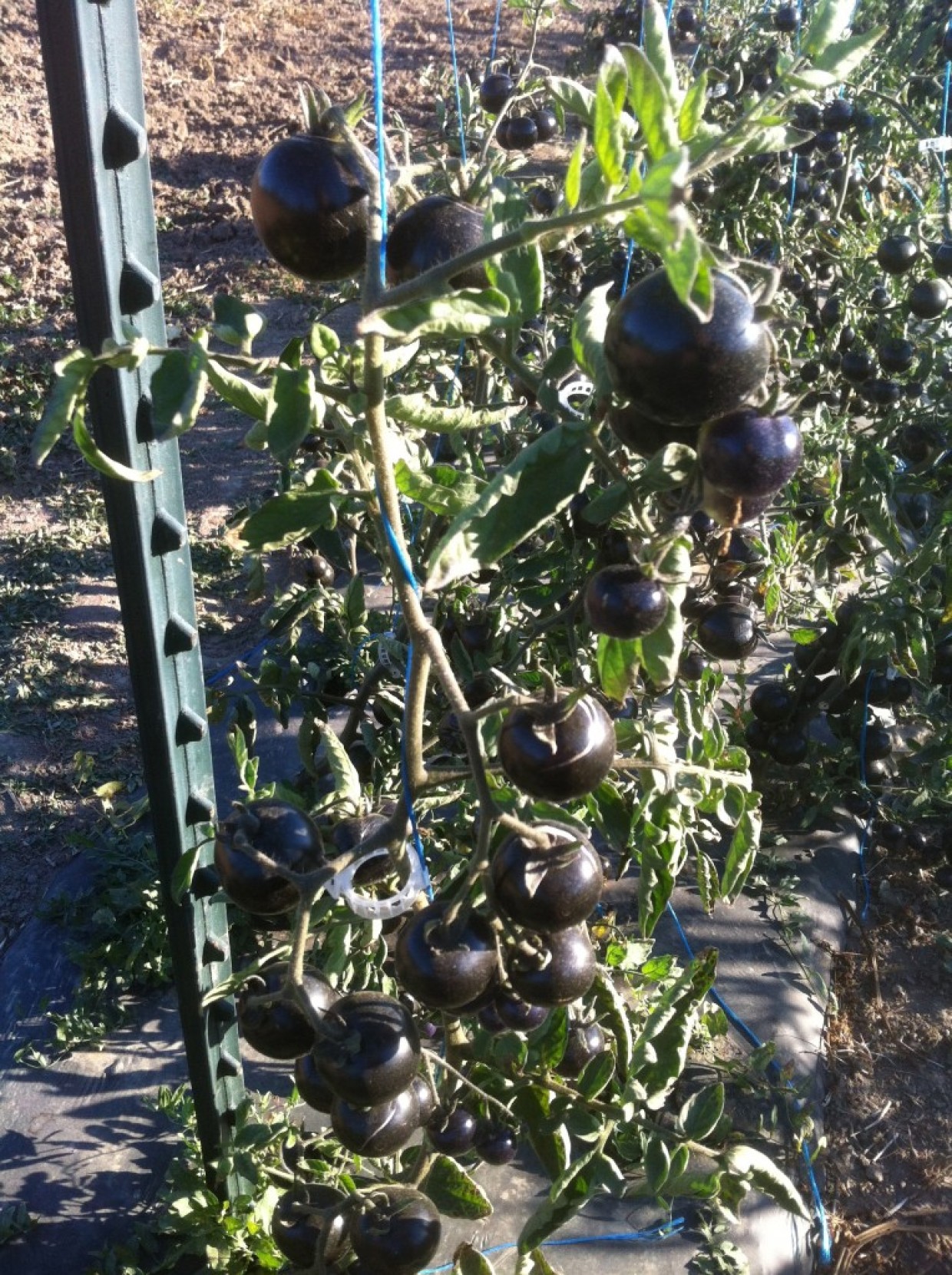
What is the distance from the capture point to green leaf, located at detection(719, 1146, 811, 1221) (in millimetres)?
1315

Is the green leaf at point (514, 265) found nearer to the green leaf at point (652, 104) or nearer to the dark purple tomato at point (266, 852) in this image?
the green leaf at point (652, 104)

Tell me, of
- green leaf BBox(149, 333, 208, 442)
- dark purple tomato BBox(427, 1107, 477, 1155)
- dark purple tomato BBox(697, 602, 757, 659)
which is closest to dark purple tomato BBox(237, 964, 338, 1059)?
dark purple tomato BBox(427, 1107, 477, 1155)

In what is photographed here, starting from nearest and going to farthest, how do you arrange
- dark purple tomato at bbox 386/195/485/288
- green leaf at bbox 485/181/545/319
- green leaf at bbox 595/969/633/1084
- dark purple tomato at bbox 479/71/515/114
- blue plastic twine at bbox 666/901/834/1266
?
green leaf at bbox 485/181/545/319 < dark purple tomato at bbox 386/195/485/288 < green leaf at bbox 595/969/633/1084 < blue plastic twine at bbox 666/901/834/1266 < dark purple tomato at bbox 479/71/515/114

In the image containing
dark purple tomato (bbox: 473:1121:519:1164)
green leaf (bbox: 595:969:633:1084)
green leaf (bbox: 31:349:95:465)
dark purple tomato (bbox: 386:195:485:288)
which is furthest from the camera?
dark purple tomato (bbox: 473:1121:519:1164)

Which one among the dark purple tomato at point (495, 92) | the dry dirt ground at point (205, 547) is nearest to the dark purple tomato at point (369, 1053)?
the dry dirt ground at point (205, 547)

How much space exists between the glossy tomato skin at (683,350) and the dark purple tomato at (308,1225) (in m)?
1.08

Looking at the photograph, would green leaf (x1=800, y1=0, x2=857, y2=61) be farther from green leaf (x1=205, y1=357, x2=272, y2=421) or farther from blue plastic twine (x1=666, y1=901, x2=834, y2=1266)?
blue plastic twine (x1=666, y1=901, x2=834, y2=1266)

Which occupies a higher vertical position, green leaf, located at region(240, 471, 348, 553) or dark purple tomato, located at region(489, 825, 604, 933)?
green leaf, located at region(240, 471, 348, 553)

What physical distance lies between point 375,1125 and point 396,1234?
0.57 feet

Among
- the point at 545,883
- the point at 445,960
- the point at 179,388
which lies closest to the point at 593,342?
the point at 179,388

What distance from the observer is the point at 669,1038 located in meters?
1.41

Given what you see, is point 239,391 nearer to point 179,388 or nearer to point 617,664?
point 179,388

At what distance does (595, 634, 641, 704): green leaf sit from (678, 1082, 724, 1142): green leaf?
0.61 m

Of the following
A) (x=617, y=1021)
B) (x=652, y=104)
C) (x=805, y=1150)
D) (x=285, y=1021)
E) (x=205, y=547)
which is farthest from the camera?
(x=205, y=547)
